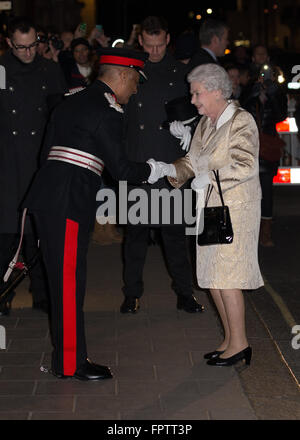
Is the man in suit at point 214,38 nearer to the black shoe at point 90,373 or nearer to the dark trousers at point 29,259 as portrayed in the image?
the dark trousers at point 29,259

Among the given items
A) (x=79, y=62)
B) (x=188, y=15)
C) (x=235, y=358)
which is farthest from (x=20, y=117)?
(x=188, y=15)

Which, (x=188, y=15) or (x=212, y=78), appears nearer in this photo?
(x=212, y=78)

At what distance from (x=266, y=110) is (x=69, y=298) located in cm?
551

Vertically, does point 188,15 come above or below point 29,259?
above

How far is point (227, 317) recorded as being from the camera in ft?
19.4

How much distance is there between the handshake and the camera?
575 centimetres

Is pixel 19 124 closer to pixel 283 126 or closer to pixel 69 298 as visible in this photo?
pixel 69 298

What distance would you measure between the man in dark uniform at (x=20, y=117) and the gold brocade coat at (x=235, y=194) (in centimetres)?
185

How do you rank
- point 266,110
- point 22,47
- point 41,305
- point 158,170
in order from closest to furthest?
point 158,170 < point 22,47 < point 41,305 < point 266,110

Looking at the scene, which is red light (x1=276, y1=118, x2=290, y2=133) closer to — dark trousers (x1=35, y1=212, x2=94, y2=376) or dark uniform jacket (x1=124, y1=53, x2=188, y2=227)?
dark uniform jacket (x1=124, y1=53, x2=188, y2=227)

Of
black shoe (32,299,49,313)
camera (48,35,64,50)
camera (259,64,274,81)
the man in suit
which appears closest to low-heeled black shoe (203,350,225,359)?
black shoe (32,299,49,313)

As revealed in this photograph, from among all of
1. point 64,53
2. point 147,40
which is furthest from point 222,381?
point 64,53

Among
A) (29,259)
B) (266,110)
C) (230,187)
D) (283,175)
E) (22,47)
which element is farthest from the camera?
(283,175)

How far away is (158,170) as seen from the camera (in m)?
5.80
